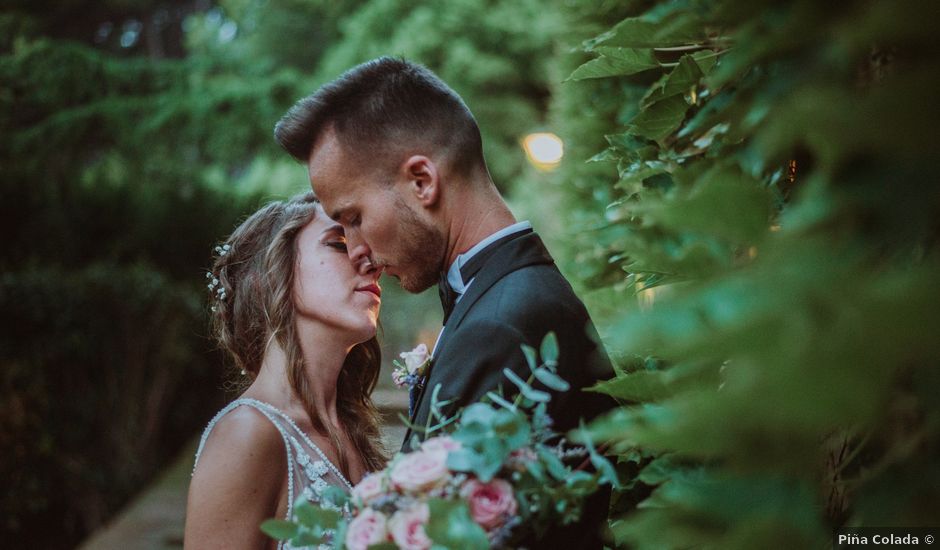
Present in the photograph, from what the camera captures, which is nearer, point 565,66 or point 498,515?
point 498,515

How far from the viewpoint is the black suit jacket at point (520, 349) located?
184cm

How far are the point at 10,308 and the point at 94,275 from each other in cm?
107

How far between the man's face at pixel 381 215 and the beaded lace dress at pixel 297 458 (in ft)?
1.91

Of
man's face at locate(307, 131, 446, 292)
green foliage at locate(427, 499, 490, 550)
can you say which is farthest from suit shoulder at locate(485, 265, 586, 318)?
green foliage at locate(427, 499, 490, 550)

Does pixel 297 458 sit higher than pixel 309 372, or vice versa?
pixel 309 372

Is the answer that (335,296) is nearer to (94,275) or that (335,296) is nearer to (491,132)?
(94,275)

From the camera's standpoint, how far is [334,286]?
2693mm

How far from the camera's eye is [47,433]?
6.17 meters

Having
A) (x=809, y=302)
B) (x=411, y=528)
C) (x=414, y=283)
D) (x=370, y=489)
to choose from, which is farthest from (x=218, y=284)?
(x=809, y=302)

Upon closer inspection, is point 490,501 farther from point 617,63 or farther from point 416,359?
point 416,359

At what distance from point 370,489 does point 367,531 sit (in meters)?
0.08

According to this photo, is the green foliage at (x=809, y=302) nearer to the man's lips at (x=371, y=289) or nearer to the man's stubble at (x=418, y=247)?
the man's stubble at (x=418, y=247)


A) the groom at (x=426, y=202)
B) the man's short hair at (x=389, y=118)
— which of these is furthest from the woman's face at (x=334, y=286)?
the man's short hair at (x=389, y=118)

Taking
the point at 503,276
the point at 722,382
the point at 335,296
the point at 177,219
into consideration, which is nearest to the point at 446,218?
the point at 503,276
